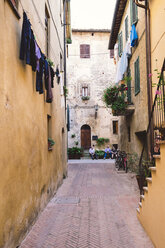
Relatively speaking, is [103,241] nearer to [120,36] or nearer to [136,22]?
[136,22]

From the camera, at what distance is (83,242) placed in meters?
4.43

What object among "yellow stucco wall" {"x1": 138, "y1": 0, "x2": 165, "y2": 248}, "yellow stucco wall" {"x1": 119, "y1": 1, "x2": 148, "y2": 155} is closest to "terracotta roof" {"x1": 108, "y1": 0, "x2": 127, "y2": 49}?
"yellow stucco wall" {"x1": 119, "y1": 1, "x2": 148, "y2": 155}

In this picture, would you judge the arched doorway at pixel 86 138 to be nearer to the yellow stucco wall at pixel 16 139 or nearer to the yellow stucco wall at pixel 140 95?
the yellow stucco wall at pixel 140 95

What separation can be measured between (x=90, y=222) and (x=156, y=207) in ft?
6.61

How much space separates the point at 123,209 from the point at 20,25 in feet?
17.4

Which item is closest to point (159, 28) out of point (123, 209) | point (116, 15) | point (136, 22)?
point (136, 22)

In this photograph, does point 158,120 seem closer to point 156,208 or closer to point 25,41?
point 156,208

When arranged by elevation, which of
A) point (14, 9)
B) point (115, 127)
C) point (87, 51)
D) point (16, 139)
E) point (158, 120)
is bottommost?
point (16, 139)

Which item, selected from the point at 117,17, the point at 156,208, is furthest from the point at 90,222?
the point at 117,17

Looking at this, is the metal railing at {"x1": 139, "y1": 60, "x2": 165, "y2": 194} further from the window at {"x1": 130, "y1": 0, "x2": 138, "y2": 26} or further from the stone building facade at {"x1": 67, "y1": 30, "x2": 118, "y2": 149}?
the stone building facade at {"x1": 67, "y1": 30, "x2": 118, "y2": 149}

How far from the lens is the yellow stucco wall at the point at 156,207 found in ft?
12.2

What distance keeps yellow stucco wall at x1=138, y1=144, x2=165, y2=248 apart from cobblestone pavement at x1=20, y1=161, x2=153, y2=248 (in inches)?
11.3

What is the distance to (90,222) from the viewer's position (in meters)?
5.48

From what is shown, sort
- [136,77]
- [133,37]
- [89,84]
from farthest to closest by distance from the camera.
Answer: [89,84], [136,77], [133,37]
